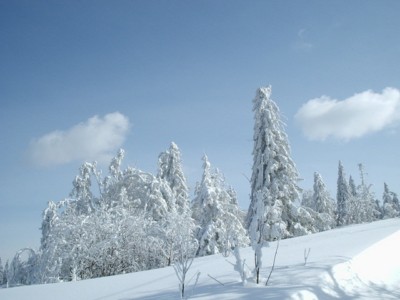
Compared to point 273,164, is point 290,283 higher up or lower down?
lower down

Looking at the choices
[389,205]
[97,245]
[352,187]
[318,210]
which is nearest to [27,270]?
[97,245]

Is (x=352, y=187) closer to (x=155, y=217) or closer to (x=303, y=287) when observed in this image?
(x=155, y=217)

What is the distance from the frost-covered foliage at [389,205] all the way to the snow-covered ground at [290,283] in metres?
56.7

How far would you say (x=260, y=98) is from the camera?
73.4 ft

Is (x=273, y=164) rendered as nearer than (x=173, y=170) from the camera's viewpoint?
Yes

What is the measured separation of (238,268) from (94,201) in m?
19.6

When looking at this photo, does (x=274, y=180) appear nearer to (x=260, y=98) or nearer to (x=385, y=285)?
(x=260, y=98)

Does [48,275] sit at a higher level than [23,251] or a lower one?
lower

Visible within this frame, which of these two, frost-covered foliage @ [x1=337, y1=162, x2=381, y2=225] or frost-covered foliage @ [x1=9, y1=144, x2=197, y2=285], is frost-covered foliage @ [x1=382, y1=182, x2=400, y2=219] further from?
frost-covered foliage @ [x1=9, y1=144, x2=197, y2=285]

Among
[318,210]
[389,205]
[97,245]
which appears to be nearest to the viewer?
[97,245]

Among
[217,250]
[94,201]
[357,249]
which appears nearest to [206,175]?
[217,250]

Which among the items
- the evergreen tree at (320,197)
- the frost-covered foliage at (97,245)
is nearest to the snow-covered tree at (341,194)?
the evergreen tree at (320,197)

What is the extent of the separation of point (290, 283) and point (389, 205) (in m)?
61.1

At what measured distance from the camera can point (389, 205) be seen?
2259 inches
